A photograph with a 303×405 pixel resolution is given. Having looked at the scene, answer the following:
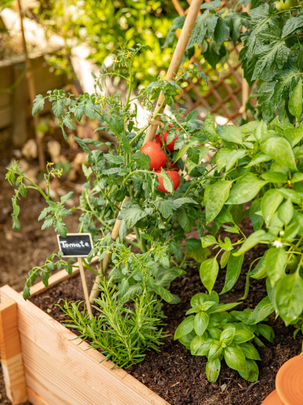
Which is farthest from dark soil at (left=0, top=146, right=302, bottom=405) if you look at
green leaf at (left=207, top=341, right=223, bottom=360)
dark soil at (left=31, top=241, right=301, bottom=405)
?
green leaf at (left=207, top=341, right=223, bottom=360)

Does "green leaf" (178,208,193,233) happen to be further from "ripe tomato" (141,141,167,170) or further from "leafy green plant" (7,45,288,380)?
"ripe tomato" (141,141,167,170)

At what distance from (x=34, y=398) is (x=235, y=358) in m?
0.78

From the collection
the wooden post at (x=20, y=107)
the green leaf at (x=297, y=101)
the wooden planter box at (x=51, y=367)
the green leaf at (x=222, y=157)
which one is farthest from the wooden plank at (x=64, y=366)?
the wooden post at (x=20, y=107)

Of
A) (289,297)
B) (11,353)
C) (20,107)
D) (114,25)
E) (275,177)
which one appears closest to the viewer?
(289,297)

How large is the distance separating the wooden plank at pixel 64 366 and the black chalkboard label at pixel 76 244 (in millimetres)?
242

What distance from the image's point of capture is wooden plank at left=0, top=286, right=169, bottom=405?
1021 mm

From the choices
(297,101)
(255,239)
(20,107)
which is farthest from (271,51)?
(20,107)

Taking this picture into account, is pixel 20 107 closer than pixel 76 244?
No

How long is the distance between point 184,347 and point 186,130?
645 millimetres

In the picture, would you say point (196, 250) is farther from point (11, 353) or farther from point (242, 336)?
point (11, 353)

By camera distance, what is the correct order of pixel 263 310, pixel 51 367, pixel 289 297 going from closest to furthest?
pixel 289 297
pixel 263 310
pixel 51 367

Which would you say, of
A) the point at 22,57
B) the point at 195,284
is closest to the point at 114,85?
the point at 22,57

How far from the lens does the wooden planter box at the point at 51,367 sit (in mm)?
1039

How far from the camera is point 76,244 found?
1.11 metres
